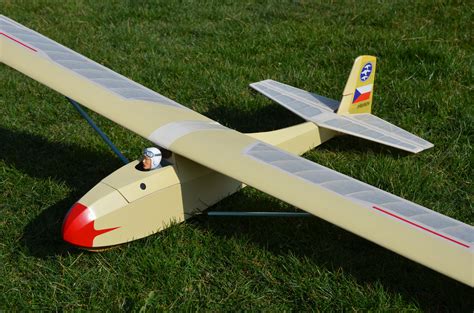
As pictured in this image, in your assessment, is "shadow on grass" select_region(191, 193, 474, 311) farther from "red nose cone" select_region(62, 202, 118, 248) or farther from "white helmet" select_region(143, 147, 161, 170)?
"red nose cone" select_region(62, 202, 118, 248)

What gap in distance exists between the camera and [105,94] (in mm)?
5977

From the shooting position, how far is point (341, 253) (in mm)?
5270

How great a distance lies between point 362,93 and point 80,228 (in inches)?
162

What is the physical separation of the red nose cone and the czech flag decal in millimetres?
3838

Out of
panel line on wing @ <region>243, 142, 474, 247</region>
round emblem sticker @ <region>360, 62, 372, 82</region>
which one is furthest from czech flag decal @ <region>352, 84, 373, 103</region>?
panel line on wing @ <region>243, 142, 474, 247</region>

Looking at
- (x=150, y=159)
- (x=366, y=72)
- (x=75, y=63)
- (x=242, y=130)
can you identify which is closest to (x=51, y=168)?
(x=75, y=63)

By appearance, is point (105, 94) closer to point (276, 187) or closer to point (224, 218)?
point (224, 218)

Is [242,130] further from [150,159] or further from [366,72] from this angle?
[150,159]

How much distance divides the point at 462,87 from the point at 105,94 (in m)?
5.20

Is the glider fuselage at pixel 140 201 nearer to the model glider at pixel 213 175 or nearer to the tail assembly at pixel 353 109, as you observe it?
the model glider at pixel 213 175

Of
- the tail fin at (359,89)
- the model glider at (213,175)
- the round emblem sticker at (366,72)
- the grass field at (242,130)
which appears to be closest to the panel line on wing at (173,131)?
the model glider at (213,175)

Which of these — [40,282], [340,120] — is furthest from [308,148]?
A: [40,282]

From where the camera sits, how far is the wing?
679cm

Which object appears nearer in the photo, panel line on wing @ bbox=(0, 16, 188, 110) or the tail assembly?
panel line on wing @ bbox=(0, 16, 188, 110)
